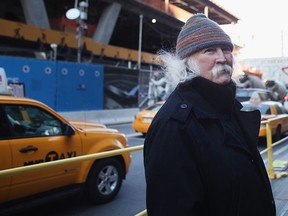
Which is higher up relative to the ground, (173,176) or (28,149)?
(173,176)

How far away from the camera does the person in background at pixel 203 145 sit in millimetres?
1594

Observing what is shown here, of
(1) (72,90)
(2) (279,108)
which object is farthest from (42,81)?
(2) (279,108)

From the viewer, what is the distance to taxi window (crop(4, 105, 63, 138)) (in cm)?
475

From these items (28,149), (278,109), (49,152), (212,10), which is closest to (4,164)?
(28,149)

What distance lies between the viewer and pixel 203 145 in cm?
164

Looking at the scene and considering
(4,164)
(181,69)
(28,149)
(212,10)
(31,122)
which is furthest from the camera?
(31,122)

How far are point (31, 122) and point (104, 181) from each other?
1.44m

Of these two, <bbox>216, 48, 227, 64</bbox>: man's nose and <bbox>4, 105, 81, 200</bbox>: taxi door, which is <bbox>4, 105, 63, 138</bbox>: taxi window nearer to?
<bbox>4, 105, 81, 200</bbox>: taxi door

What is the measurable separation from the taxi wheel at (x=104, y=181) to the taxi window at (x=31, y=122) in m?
0.81

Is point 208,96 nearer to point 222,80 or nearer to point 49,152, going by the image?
point 222,80

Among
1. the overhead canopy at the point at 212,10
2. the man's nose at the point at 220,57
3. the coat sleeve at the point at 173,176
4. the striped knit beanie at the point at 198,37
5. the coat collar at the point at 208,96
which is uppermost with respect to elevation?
the overhead canopy at the point at 212,10

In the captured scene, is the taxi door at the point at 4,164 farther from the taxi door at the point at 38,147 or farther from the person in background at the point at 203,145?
the person in background at the point at 203,145

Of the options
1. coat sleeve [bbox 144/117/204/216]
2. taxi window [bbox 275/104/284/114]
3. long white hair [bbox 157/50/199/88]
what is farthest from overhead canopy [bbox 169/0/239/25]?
taxi window [bbox 275/104/284/114]

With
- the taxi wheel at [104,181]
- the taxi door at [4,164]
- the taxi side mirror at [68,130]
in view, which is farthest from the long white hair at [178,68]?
the taxi wheel at [104,181]
